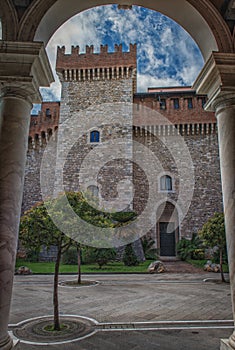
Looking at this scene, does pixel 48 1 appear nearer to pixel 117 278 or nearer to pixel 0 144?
pixel 0 144

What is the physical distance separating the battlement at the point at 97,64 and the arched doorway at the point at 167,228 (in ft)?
31.7

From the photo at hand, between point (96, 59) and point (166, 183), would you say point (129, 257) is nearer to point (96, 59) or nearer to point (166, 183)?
point (166, 183)

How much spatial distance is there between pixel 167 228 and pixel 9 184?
17.2 meters

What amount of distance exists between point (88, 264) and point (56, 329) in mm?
10703

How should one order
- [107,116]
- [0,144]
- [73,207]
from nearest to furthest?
1. [0,144]
2. [73,207]
3. [107,116]

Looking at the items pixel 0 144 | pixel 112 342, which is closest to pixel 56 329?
pixel 112 342

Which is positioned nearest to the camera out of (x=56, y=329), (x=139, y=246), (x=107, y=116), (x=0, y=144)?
Answer: (x=0, y=144)

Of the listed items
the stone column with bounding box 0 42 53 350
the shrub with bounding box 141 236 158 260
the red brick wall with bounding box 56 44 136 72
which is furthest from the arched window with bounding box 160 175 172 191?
the stone column with bounding box 0 42 53 350

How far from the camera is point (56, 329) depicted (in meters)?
4.37

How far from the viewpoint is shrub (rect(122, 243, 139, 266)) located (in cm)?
1423

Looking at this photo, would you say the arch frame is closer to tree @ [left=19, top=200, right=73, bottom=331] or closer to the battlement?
tree @ [left=19, top=200, right=73, bottom=331]

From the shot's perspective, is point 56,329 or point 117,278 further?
point 117,278

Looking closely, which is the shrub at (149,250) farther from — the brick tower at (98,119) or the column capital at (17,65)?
the column capital at (17,65)

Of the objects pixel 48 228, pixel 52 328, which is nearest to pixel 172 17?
pixel 48 228
